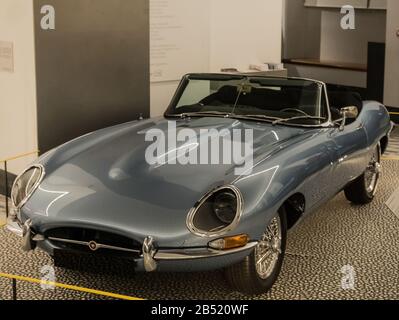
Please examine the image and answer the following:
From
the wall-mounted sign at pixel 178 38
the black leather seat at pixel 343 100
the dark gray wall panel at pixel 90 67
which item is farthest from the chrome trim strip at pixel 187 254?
the wall-mounted sign at pixel 178 38

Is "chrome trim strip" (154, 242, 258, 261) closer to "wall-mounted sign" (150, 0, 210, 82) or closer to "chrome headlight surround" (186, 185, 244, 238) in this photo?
"chrome headlight surround" (186, 185, 244, 238)

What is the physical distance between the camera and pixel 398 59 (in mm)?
9102

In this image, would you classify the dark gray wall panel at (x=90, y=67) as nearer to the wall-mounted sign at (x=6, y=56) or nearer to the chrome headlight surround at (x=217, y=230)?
the wall-mounted sign at (x=6, y=56)

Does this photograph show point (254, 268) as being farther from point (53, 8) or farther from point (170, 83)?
point (170, 83)

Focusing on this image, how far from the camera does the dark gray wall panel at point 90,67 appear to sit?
5621 millimetres

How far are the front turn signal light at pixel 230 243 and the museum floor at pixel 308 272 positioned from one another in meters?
0.47

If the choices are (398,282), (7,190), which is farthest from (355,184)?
(7,190)

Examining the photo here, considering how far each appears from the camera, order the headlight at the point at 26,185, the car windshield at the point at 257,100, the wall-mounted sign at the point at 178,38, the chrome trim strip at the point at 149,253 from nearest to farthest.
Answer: the chrome trim strip at the point at 149,253
the headlight at the point at 26,185
the car windshield at the point at 257,100
the wall-mounted sign at the point at 178,38

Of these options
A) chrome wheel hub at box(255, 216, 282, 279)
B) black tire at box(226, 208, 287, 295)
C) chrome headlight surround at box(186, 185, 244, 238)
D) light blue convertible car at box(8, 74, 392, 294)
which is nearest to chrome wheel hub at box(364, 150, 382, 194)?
light blue convertible car at box(8, 74, 392, 294)

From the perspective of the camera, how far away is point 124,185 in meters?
3.54

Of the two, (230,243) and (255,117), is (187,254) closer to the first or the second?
(230,243)

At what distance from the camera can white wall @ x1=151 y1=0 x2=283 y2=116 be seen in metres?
7.29
